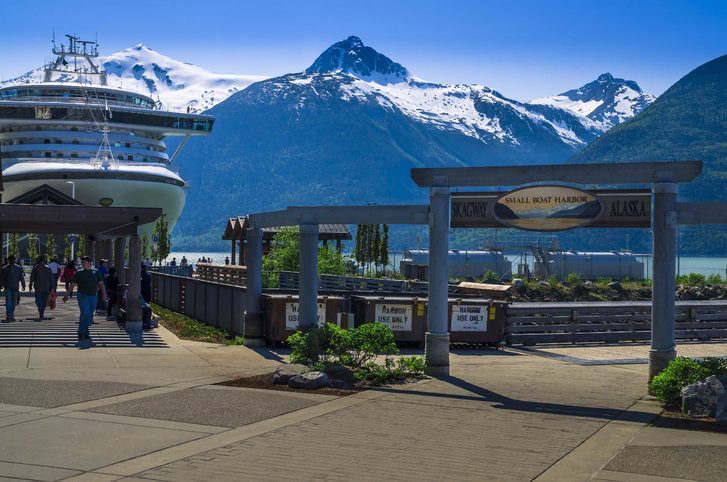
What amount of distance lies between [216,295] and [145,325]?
8.33 feet

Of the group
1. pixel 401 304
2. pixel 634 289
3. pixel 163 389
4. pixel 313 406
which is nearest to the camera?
pixel 313 406

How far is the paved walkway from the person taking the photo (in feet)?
29.3

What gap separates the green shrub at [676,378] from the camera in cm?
1228

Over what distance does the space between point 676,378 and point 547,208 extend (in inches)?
130

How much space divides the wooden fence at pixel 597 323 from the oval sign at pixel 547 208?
6.89m

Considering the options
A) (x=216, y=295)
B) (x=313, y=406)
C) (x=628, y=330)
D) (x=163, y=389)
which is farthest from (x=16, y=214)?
(x=628, y=330)

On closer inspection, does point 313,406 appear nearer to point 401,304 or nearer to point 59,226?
point 401,304

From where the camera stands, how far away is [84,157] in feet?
309

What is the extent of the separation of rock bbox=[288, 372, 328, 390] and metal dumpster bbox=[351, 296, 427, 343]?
262 inches

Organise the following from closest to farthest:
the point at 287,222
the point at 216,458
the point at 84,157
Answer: the point at 216,458, the point at 287,222, the point at 84,157

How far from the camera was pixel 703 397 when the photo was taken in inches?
462

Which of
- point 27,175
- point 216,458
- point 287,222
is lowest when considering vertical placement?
point 216,458

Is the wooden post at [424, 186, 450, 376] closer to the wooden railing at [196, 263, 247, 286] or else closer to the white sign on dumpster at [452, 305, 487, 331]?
the white sign on dumpster at [452, 305, 487, 331]

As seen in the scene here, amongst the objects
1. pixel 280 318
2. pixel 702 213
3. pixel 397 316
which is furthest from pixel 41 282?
pixel 702 213
